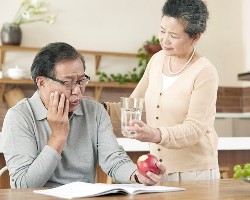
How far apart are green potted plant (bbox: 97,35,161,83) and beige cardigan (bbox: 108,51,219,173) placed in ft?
11.9

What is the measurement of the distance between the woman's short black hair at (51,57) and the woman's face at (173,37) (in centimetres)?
41

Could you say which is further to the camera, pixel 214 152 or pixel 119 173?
pixel 214 152

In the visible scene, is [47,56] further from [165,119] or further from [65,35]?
[65,35]

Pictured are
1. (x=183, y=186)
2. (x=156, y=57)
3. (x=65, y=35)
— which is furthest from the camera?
(x=65, y=35)

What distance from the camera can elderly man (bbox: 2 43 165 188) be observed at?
6.40ft

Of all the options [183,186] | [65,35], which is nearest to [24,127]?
[183,186]

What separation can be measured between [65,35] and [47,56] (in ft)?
12.8

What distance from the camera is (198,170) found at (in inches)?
92.7

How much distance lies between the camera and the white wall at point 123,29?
5.84 m

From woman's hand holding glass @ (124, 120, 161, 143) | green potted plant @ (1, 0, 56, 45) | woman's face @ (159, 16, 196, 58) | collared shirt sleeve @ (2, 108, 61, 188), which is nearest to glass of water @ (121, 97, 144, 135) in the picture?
woman's hand holding glass @ (124, 120, 161, 143)

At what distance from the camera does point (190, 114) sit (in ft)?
7.49

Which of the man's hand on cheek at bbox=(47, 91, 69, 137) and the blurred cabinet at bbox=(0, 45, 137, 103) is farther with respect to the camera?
the blurred cabinet at bbox=(0, 45, 137, 103)

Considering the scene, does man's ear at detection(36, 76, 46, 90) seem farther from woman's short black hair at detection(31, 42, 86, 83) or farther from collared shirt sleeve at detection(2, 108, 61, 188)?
collared shirt sleeve at detection(2, 108, 61, 188)

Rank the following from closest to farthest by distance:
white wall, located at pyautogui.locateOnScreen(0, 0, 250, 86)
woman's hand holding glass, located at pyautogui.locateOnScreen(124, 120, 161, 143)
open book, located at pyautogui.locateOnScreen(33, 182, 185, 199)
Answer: open book, located at pyautogui.locateOnScreen(33, 182, 185, 199) < woman's hand holding glass, located at pyautogui.locateOnScreen(124, 120, 161, 143) < white wall, located at pyautogui.locateOnScreen(0, 0, 250, 86)
